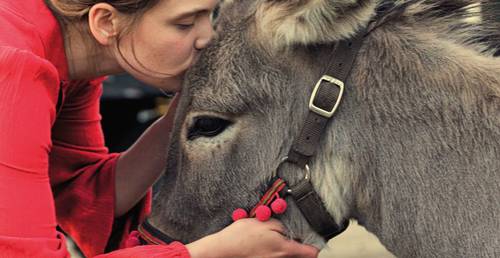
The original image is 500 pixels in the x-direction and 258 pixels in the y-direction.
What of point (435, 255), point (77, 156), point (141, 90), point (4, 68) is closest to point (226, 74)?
point (4, 68)

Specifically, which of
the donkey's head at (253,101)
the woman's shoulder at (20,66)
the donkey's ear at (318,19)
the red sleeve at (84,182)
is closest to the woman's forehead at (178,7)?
the donkey's head at (253,101)

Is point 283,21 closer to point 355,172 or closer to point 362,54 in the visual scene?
point 362,54

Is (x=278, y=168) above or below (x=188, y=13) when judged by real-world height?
below

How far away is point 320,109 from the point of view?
2.49 meters

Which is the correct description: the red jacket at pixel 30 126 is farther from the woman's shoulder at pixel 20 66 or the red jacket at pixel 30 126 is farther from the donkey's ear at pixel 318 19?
the donkey's ear at pixel 318 19

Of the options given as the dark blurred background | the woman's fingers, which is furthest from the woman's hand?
the dark blurred background

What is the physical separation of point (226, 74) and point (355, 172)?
0.51 m

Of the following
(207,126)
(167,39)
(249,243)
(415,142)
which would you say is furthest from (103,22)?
(415,142)

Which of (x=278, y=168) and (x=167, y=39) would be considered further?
(x=167, y=39)

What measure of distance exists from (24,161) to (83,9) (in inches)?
24.4

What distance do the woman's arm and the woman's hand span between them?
2.57 feet

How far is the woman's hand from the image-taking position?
2570 millimetres

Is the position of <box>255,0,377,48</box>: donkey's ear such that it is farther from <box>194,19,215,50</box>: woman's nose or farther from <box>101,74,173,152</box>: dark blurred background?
<box>101,74,173,152</box>: dark blurred background

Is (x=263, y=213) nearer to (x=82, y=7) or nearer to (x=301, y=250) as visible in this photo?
(x=301, y=250)
